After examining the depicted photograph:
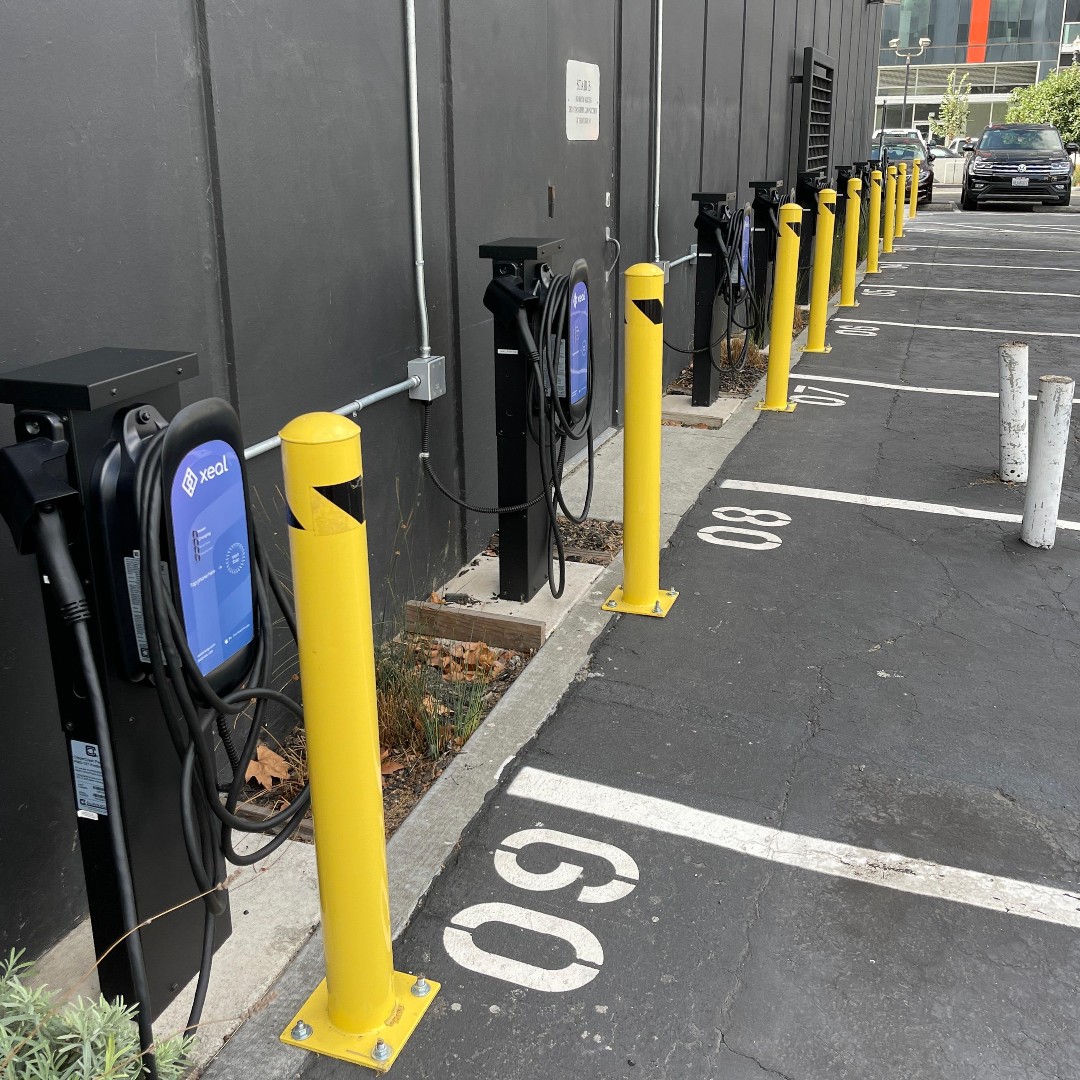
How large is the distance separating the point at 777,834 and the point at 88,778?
81.7 inches

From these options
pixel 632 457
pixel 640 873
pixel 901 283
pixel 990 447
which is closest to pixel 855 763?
pixel 640 873

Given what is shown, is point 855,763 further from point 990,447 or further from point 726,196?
point 726,196

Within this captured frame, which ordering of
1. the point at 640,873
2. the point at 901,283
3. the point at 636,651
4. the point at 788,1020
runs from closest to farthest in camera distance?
the point at 788,1020, the point at 640,873, the point at 636,651, the point at 901,283

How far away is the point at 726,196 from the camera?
783 centimetres

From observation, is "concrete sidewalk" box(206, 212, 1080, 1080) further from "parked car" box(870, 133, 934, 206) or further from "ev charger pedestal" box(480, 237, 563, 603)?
"parked car" box(870, 133, 934, 206)

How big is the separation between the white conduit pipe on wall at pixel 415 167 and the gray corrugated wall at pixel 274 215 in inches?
1.9

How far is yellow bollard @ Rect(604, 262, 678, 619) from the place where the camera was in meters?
4.47

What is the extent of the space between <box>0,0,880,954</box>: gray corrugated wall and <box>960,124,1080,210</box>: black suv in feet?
77.0

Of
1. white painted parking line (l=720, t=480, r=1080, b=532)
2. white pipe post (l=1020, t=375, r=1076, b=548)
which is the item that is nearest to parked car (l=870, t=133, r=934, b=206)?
white painted parking line (l=720, t=480, r=1080, b=532)

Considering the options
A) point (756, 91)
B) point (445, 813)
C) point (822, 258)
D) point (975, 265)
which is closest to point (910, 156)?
point (975, 265)

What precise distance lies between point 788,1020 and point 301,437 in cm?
185

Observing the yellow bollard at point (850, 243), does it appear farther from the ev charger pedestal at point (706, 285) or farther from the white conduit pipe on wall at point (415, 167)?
the white conduit pipe on wall at point (415, 167)

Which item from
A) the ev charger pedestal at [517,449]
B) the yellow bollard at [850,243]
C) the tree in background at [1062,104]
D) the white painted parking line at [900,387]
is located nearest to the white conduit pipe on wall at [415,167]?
the ev charger pedestal at [517,449]

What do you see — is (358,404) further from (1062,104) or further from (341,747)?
(1062,104)
